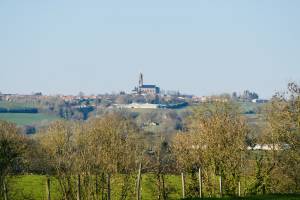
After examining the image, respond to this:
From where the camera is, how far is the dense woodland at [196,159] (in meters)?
41.2

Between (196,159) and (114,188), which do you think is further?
(196,159)

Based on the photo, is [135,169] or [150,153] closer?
[135,169]

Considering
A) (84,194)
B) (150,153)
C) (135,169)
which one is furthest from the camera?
(150,153)

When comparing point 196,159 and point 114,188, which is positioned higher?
point 196,159

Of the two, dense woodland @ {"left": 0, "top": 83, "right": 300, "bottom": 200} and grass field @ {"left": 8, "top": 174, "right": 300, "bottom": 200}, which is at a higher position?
dense woodland @ {"left": 0, "top": 83, "right": 300, "bottom": 200}

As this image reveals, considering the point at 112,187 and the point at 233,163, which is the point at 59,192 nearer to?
the point at 112,187

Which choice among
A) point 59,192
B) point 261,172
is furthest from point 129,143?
point 261,172

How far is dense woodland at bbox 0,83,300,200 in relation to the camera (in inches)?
1624

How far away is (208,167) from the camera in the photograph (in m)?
43.0

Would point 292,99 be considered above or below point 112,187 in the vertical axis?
above

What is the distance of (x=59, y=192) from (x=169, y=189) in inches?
349

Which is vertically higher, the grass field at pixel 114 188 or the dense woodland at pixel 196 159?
the dense woodland at pixel 196 159

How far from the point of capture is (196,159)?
1695 inches

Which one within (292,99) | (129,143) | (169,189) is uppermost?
(292,99)
